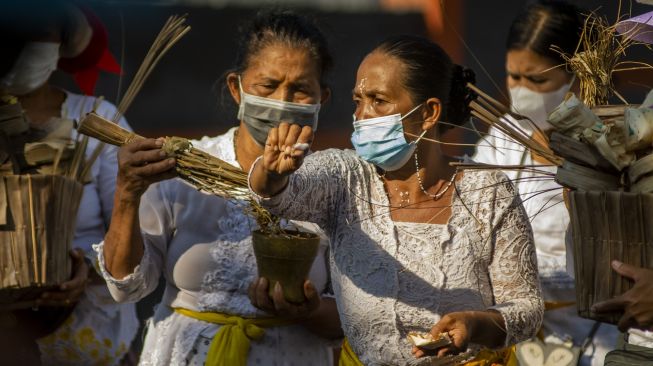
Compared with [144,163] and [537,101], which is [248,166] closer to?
[144,163]

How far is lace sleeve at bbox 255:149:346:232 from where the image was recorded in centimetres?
339

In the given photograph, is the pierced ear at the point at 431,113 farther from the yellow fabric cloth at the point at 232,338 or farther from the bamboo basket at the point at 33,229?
A: the bamboo basket at the point at 33,229

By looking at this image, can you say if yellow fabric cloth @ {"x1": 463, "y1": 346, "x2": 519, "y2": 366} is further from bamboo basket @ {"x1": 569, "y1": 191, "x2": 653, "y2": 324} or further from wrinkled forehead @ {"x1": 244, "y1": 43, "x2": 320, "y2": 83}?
wrinkled forehead @ {"x1": 244, "y1": 43, "x2": 320, "y2": 83}

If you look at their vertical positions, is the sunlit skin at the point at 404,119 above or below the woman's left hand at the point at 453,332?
above

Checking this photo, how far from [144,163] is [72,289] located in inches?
28.9

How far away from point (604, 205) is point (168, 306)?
5.16 feet

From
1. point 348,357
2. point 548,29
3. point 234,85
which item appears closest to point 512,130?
point 348,357

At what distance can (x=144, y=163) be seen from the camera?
3.61 meters

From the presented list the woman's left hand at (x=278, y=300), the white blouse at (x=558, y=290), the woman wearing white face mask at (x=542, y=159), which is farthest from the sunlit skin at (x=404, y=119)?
the white blouse at (x=558, y=290)

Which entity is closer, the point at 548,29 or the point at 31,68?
the point at 31,68

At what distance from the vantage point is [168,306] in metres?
4.11

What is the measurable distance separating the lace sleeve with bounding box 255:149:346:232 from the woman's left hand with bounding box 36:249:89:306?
963mm

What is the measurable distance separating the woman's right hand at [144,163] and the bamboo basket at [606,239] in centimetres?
115

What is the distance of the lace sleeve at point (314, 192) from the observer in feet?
11.1
